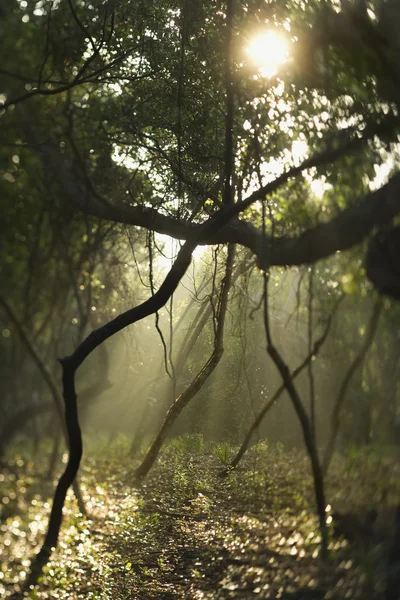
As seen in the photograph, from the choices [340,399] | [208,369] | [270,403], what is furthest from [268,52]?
[340,399]

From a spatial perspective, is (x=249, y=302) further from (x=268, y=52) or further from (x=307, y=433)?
(x=268, y=52)

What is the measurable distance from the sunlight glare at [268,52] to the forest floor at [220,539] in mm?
2384

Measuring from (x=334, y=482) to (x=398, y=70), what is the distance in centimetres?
191

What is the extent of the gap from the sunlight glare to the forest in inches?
0.8

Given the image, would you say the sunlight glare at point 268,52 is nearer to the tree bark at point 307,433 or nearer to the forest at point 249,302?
the forest at point 249,302

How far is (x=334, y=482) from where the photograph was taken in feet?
9.27

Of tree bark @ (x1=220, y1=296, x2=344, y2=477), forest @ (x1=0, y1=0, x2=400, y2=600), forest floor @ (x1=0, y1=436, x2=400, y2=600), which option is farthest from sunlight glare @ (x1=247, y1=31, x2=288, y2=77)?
forest floor @ (x1=0, y1=436, x2=400, y2=600)

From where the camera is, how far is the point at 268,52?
158 inches

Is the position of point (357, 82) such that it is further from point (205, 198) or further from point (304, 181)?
point (205, 198)

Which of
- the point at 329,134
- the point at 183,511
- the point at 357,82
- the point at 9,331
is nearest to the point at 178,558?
the point at 183,511

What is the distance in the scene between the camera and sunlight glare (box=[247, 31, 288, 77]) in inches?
153

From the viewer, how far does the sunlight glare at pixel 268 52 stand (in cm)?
389

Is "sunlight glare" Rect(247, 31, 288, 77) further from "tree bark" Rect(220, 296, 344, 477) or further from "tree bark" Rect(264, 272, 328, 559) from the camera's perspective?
"tree bark" Rect(220, 296, 344, 477)

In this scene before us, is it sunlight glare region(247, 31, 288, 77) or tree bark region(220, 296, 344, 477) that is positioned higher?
sunlight glare region(247, 31, 288, 77)
